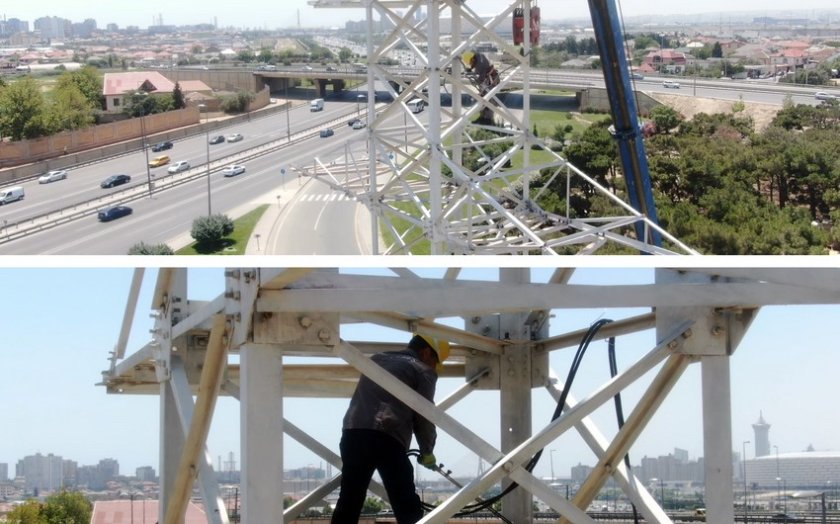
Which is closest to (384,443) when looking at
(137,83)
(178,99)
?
(178,99)

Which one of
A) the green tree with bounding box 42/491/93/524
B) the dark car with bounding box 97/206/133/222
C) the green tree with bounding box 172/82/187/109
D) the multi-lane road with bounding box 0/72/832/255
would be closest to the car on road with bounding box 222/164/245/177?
the multi-lane road with bounding box 0/72/832/255

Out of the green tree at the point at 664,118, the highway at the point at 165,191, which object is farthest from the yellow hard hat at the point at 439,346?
the green tree at the point at 664,118

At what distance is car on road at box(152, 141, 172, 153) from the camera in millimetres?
15602

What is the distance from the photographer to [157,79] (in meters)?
18.2

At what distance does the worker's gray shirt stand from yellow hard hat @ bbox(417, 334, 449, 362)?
0.10m

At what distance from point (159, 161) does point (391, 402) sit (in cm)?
1222

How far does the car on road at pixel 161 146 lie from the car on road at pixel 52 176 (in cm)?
122

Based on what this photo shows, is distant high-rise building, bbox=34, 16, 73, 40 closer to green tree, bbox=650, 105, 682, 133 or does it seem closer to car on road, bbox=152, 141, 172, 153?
car on road, bbox=152, 141, 172, 153

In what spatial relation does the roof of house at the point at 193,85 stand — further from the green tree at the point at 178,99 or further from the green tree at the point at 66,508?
the green tree at the point at 66,508

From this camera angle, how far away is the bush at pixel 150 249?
9.38 metres

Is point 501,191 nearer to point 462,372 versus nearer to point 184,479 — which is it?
point 462,372

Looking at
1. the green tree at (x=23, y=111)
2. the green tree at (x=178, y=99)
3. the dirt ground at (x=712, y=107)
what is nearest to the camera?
the green tree at (x=23, y=111)

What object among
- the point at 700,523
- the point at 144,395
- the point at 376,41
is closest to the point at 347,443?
the point at 144,395

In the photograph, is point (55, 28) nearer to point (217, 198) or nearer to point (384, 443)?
point (217, 198)
